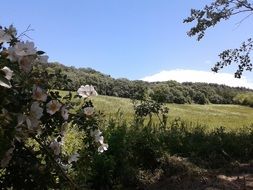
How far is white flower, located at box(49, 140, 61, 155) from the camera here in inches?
119

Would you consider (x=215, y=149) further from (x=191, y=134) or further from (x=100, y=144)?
(x=100, y=144)

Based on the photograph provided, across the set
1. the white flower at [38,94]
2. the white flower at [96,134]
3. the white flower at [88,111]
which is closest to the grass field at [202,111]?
the white flower at [96,134]

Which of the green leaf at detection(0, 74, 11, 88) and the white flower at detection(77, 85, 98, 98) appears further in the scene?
the white flower at detection(77, 85, 98, 98)

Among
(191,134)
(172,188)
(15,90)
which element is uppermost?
(15,90)

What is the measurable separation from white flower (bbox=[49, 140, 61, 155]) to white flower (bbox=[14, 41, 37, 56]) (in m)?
0.68

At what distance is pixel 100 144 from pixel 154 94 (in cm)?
961

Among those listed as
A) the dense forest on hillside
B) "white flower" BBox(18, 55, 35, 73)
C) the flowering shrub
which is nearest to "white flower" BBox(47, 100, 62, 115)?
the flowering shrub

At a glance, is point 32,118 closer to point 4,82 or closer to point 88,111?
point 4,82

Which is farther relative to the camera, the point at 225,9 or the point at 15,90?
the point at 225,9

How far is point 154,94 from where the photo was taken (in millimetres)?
12914

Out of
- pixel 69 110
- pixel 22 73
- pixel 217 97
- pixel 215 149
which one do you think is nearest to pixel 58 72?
pixel 69 110

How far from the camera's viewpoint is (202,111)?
30.3m

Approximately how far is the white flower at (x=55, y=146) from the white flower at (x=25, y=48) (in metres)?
0.68

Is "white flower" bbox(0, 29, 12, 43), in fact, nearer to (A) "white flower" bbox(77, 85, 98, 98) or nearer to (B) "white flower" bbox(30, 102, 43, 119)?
(B) "white flower" bbox(30, 102, 43, 119)
